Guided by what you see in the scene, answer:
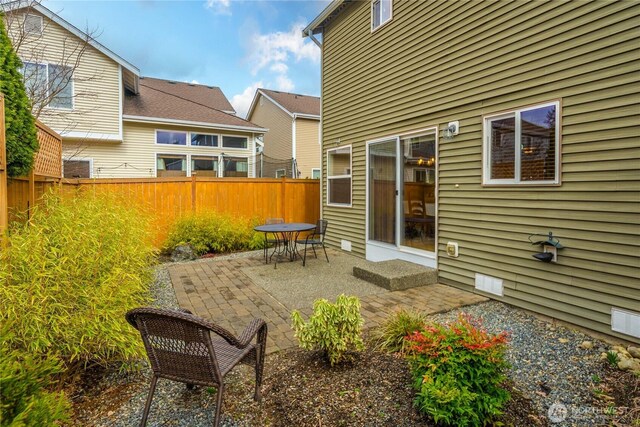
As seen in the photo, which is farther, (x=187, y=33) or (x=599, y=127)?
(x=187, y=33)

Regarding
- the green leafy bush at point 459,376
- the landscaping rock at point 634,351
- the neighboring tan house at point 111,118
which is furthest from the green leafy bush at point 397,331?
the neighboring tan house at point 111,118

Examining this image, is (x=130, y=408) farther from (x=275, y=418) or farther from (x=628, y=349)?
(x=628, y=349)

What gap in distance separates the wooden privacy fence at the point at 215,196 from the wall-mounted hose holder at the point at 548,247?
6.45 metres

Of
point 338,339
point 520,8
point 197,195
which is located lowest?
point 338,339

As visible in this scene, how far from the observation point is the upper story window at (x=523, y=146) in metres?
3.67

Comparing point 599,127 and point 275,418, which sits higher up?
point 599,127

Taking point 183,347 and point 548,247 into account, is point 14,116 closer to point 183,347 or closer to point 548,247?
point 183,347

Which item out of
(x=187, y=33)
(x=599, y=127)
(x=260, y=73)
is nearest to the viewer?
(x=599, y=127)

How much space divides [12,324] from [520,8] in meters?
5.59

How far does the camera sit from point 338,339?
258cm

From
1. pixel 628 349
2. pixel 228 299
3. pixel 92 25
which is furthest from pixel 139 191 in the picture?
pixel 628 349

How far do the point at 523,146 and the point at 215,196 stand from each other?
6.68 metres

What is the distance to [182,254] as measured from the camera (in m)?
7.00

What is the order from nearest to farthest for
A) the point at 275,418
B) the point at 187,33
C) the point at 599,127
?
the point at 275,418 < the point at 599,127 < the point at 187,33
